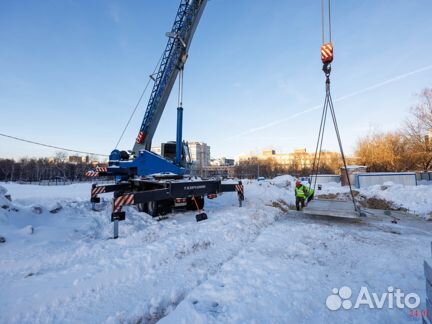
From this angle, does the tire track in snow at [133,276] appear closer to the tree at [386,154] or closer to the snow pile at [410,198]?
the snow pile at [410,198]

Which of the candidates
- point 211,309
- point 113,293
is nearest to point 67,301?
point 113,293

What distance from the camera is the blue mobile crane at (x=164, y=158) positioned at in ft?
25.7

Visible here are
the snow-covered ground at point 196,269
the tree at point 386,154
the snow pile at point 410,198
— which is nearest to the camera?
the snow-covered ground at point 196,269

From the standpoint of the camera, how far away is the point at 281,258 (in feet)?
13.0

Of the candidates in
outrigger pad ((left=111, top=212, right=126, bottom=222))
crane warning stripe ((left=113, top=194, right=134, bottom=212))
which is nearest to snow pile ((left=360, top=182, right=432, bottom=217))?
crane warning stripe ((left=113, top=194, right=134, bottom=212))

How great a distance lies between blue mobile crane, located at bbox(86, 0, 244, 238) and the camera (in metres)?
7.83

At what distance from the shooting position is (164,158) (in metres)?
10.0

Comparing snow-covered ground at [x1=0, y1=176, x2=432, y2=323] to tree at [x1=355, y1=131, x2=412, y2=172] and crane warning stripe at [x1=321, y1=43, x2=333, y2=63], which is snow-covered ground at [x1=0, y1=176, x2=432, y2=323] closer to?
crane warning stripe at [x1=321, y1=43, x2=333, y2=63]

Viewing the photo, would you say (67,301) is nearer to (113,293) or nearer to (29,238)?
(113,293)

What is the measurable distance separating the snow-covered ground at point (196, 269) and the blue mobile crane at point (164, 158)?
165 centimetres

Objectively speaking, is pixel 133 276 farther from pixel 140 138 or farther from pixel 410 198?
pixel 410 198

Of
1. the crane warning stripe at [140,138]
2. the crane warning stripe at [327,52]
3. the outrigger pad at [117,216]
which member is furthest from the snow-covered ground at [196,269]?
the crane warning stripe at [140,138]

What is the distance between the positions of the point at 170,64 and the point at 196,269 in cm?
927

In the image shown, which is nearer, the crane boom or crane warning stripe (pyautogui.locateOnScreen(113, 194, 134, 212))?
crane warning stripe (pyautogui.locateOnScreen(113, 194, 134, 212))
